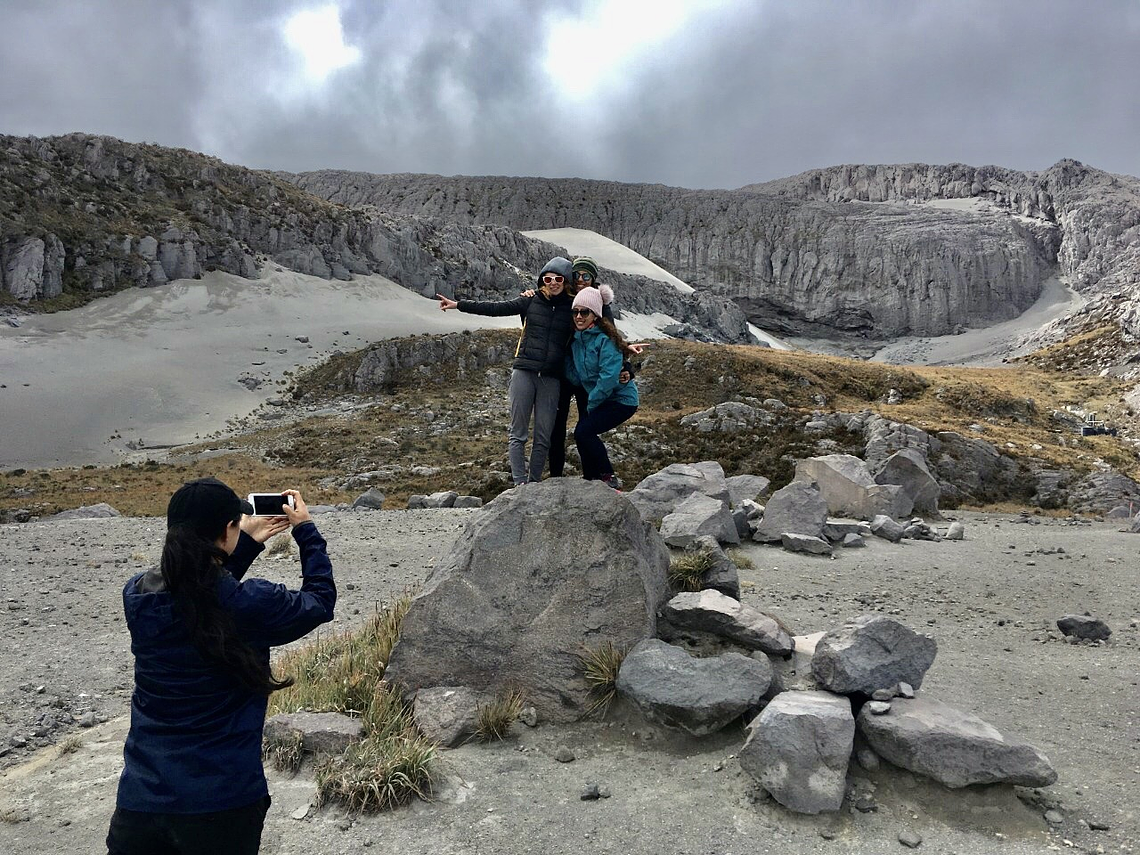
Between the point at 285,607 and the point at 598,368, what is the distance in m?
4.43

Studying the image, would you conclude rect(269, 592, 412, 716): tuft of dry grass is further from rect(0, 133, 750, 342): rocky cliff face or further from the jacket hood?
rect(0, 133, 750, 342): rocky cliff face

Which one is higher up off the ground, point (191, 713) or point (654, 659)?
point (191, 713)

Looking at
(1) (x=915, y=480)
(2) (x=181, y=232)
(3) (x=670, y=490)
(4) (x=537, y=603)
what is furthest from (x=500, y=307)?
(2) (x=181, y=232)

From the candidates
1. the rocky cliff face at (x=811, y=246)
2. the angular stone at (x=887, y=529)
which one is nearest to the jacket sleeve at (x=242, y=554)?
the angular stone at (x=887, y=529)

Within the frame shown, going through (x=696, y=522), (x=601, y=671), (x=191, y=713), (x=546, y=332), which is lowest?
(x=601, y=671)

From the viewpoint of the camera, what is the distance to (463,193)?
120375 millimetres

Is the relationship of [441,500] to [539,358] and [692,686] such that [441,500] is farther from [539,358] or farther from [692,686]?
[692,686]

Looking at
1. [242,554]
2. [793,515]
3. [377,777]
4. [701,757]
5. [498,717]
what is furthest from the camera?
[793,515]

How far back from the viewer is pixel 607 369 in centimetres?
687

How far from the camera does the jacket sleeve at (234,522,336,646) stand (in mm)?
2863

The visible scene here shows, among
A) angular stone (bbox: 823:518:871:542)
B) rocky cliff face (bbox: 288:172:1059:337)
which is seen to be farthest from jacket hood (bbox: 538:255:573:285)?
rocky cliff face (bbox: 288:172:1059:337)

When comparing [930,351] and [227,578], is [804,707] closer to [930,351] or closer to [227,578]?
[227,578]

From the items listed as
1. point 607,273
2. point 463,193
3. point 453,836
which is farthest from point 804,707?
point 463,193

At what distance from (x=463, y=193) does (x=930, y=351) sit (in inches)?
2830
